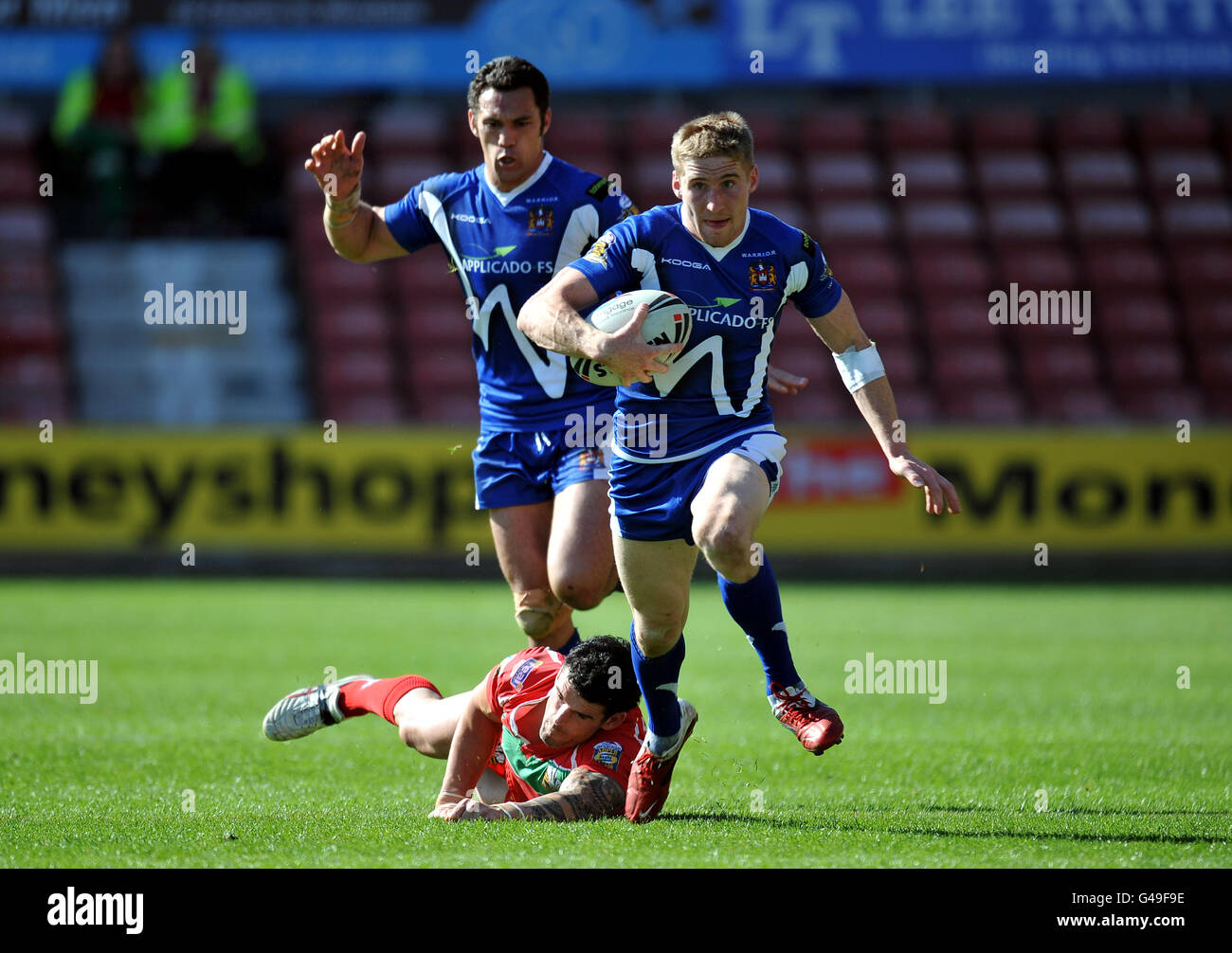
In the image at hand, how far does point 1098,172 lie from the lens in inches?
798

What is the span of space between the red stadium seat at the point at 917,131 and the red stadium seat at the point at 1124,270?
2401 mm

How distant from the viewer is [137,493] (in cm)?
1473

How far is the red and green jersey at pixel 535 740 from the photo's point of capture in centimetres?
521

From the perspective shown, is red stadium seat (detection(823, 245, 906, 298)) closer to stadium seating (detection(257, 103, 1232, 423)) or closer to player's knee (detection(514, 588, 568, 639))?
stadium seating (detection(257, 103, 1232, 423))

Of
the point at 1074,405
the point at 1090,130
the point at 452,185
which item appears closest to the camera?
the point at 452,185

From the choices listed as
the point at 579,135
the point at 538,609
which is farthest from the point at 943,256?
the point at 538,609

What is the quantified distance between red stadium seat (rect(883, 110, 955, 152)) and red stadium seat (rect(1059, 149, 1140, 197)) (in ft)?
5.02

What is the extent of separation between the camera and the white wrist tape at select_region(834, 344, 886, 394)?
535 centimetres

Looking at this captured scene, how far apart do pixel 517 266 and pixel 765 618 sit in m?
1.71

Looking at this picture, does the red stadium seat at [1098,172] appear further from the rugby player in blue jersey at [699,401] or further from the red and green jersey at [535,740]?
the red and green jersey at [535,740]

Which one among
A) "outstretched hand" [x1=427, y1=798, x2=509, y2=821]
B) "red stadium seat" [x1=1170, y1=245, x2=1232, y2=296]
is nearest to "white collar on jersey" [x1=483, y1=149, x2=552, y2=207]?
"outstretched hand" [x1=427, y1=798, x2=509, y2=821]

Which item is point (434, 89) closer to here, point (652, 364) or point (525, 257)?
point (525, 257)

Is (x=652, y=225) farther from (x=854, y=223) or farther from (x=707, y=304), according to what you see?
(x=854, y=223)
